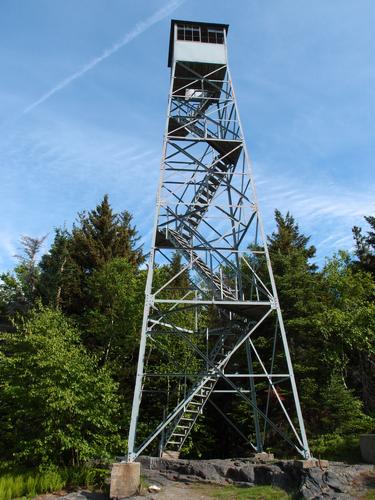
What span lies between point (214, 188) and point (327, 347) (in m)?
11.3

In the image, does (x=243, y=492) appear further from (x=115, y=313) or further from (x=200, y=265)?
(x=115, y=313)

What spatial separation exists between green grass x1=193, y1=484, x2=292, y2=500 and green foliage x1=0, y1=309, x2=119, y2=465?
5227 mm

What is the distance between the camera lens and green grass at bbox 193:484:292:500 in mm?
8859

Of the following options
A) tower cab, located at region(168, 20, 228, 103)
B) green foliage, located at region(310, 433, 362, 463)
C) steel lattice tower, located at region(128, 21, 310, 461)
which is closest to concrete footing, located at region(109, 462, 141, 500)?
steel lattice tower, located at region(128, 21, 310, 461)

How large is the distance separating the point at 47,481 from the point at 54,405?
86.0 inches

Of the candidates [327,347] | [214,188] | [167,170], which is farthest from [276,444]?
[167,170]

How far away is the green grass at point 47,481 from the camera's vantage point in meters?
12.0

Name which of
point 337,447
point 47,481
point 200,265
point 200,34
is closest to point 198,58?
point 200,34

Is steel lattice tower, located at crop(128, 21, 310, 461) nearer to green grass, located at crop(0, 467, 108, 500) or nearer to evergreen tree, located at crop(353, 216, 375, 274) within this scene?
green grass, located at crop(0, 467, 108, 500)

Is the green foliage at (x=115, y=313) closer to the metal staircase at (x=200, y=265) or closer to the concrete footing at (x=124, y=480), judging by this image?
the metal staircase at (x=200, y=265)

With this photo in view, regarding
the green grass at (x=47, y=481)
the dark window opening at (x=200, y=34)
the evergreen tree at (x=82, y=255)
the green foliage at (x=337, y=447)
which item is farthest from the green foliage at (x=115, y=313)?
the dark window opening at (x=200, y=34)

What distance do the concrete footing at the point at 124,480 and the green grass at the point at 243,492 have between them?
150cm

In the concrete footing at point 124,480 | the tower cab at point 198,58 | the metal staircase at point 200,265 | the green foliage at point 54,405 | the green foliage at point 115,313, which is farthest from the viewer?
the green foliage at point 115,313

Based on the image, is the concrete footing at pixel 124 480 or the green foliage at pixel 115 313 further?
the green foliage at pixel 115 313
